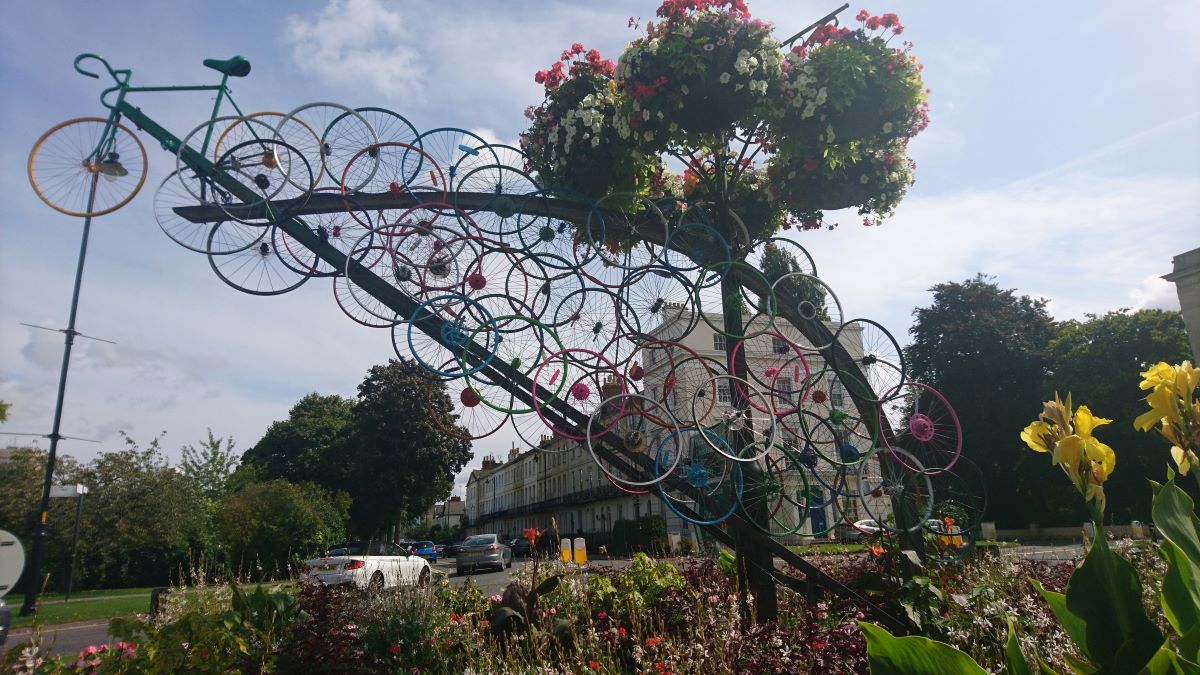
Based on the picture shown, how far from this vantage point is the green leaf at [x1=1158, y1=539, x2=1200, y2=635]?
201 centimetres

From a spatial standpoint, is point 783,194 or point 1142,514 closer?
point 783,194

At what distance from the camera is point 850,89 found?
562 centimetres

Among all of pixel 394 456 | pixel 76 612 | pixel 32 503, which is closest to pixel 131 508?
pixel 32 503

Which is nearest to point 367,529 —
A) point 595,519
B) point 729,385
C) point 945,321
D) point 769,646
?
point 595,519

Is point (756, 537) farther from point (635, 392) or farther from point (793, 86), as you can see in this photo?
point (793, 86)

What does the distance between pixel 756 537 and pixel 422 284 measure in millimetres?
3275

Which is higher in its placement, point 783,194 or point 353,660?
point 783,194

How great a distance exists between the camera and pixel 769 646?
3.43 m

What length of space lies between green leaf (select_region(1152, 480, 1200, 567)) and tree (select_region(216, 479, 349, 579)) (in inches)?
1087

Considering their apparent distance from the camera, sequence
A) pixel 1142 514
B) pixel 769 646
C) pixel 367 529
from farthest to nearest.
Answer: pixel 367 529 < pixel 1142 514 < pixel 769 646

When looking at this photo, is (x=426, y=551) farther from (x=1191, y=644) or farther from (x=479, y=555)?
(x=1191, y=644)

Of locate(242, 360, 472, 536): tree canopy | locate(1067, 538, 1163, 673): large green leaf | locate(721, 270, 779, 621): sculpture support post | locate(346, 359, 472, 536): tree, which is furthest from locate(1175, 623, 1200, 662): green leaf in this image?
locate(346, 359, 472, 536): tree

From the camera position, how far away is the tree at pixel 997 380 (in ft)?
114

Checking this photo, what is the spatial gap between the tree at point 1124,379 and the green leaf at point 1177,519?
35.3 m
